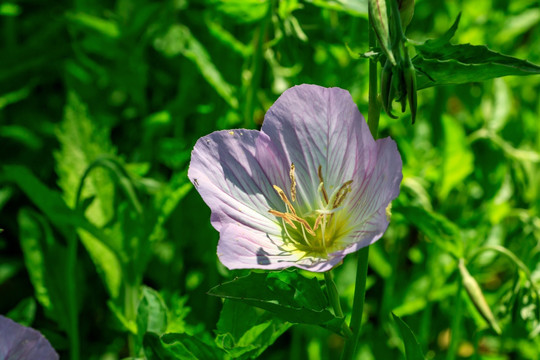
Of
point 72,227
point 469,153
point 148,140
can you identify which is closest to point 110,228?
point 72,227

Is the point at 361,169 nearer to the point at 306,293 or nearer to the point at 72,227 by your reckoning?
the point at 306,293

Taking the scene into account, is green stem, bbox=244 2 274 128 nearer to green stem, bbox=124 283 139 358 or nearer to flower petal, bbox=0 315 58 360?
green stem, bbox=124 283 139 358

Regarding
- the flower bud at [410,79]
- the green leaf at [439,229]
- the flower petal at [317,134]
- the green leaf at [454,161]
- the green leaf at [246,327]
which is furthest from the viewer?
the green leaf at [454,161]

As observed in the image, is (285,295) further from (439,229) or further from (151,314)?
(439,229)

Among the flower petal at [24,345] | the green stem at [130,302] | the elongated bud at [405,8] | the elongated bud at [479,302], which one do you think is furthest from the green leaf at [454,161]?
the flower petal at [24,345]

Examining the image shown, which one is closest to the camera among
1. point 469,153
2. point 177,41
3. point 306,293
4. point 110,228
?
point 306,293

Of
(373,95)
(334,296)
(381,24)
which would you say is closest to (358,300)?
(334,296)

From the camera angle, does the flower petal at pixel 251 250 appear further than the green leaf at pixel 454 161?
No

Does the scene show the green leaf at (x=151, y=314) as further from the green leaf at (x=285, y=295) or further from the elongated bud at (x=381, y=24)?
the elongated bud at (x=381, y=24)
